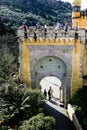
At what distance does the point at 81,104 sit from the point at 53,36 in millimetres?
5265

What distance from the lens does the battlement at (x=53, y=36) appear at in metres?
22.7

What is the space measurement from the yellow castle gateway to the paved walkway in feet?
3.71

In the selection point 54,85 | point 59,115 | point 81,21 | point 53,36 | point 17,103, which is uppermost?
point 81,21

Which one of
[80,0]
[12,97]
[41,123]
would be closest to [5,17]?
[80,0]

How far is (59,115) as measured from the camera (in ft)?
73.1

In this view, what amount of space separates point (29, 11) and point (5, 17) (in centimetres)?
1430

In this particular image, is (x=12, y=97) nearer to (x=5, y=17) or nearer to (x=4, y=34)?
(x=4, y=34)

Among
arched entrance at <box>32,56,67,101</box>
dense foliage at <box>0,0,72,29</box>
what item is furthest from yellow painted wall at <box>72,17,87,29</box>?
dense foliage at <box>0,0,72,29</box>

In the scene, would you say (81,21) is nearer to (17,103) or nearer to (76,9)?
(76,9)

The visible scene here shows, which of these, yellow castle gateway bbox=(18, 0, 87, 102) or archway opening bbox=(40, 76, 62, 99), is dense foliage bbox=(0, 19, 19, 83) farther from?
yellow castle gateway bbox=(18, 0, 87, 102)

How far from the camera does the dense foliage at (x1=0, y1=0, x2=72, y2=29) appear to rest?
6041cm

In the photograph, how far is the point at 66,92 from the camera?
2403 centimetres

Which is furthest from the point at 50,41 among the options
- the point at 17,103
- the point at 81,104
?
the point at 17,103

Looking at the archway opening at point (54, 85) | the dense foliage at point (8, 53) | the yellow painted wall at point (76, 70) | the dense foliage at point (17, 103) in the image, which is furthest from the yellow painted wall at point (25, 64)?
the archway opening at point (54, 85)
